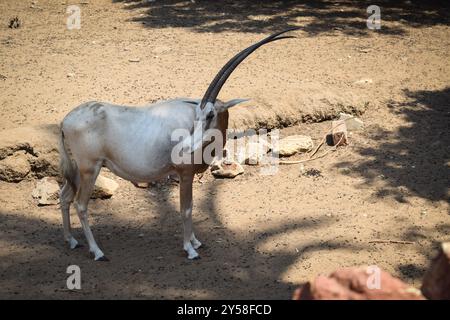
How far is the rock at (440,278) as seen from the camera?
3.85m

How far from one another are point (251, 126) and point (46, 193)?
114 inches

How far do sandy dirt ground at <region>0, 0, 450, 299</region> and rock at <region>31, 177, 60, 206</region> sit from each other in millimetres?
93

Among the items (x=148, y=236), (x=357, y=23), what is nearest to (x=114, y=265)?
(x=148, y=236)

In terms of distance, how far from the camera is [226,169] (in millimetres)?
7648

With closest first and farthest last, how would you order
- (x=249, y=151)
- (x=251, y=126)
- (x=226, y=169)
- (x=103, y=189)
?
(x=103, y=189) < (x=226, y=169) < (x=249, y=151) < (x=251, y=126)

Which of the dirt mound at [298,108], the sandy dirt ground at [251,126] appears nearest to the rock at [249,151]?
the sandy dirt ground at [251,126]

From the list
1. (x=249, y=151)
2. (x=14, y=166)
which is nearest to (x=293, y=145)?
(x=249, y=151)

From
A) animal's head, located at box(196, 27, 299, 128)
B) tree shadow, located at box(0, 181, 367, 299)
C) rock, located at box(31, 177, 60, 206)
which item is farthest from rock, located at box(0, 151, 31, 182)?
animal's head, located at box(196, 27, 299, 128)

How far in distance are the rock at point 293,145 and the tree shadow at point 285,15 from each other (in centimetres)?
482

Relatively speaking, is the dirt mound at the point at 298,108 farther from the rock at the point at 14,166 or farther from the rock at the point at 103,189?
the rock at the point at 14,166

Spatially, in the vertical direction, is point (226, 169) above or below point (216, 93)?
below

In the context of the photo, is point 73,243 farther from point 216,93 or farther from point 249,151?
point 249,151

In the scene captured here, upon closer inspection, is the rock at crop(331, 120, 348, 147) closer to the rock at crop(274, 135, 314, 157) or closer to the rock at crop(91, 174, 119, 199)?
the rock at crop(274, 135, 314, 157)

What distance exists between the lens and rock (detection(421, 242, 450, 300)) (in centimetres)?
385
